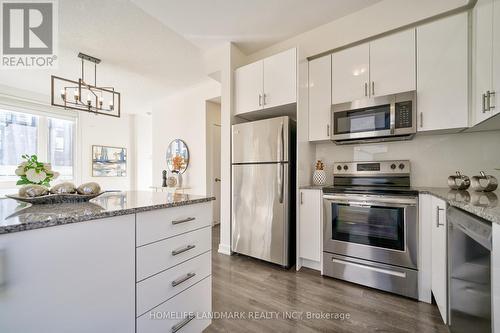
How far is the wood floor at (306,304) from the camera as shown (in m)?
1.41

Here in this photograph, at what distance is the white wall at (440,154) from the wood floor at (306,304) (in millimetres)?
1241

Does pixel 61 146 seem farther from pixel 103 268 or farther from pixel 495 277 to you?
pixel 495 277

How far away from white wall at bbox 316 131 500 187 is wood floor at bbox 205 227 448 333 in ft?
4.07

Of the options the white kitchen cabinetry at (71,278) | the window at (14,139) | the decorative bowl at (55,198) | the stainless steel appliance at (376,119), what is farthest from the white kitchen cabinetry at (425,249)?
the window at (14,139)

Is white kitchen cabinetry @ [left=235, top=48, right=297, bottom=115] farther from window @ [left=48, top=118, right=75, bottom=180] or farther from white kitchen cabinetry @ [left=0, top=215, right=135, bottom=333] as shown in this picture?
window @ [left=48, top=118, right=75, bottom=180]

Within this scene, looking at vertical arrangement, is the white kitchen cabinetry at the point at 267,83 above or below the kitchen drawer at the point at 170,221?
above

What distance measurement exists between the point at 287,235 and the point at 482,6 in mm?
2470

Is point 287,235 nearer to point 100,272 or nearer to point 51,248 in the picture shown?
point 100,272

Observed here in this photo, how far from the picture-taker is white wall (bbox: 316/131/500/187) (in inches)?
72.8

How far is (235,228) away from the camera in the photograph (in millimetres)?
2602

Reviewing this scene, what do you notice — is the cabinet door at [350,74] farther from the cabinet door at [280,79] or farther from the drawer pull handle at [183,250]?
the drawer pull handle at [183,250]

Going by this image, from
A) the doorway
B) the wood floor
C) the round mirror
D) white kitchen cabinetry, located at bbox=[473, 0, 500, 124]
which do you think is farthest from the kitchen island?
the round mirror

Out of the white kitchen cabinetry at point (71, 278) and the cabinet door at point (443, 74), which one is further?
A: the cabinet door at point (443, 74)

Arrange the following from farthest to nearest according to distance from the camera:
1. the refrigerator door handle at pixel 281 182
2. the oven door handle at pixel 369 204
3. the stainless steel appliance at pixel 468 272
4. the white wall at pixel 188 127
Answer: the white wall at pixel 188 127
the refrigerator door handle at pixel 281 182
the oven door handle at pixel 369 204
the stainless steel appliance at pixel 468 272
